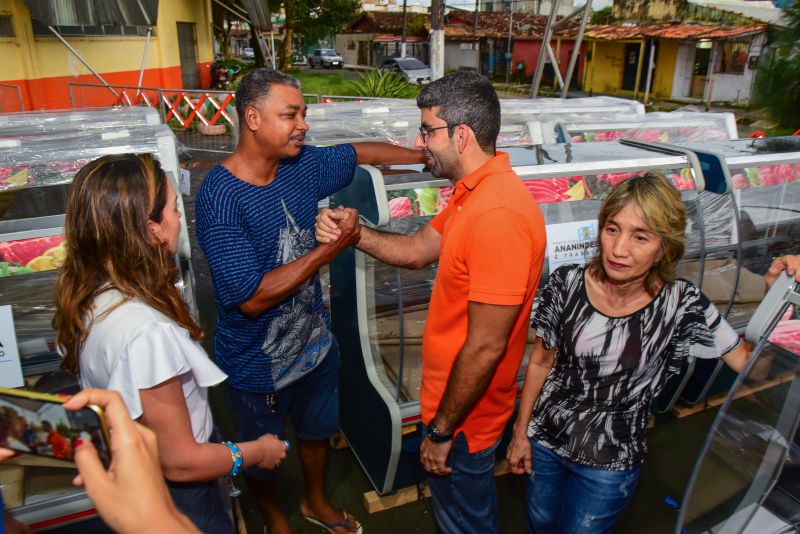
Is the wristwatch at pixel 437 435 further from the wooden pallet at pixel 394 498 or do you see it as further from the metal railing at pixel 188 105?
the metal railing at pixel 188 105

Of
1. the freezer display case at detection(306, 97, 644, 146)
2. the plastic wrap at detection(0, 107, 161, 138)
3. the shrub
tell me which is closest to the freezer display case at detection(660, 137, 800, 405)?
the freezer display case at detection(306, 97, 644, 146)

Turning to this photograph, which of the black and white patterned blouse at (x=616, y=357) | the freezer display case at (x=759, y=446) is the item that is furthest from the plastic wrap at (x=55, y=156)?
the freezer display case at (x=759, y=446)

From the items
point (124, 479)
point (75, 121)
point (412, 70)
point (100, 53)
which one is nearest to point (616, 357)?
point (124, 479)

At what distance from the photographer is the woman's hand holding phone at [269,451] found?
5.77 feet

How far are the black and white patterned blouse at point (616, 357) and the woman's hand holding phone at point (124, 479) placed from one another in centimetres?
132

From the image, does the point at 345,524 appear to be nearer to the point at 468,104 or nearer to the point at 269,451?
the point at 269,451

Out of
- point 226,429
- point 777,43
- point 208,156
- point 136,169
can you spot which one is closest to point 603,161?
point 136,169

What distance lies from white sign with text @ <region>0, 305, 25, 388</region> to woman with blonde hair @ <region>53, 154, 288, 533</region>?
2.04 feet

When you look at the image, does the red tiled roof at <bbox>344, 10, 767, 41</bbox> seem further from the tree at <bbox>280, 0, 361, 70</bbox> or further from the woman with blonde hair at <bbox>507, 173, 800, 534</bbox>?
the woman with blonde hair at <bbox>507, 173, 800, 534</bbox>

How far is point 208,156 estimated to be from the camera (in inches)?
444

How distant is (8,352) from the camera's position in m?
2.02

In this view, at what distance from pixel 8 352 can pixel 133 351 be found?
3.26 feet

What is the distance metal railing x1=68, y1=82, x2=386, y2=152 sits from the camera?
41.5 feet

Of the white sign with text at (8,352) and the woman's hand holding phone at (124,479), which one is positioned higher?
the woman's hand holding phone at (124,479)
